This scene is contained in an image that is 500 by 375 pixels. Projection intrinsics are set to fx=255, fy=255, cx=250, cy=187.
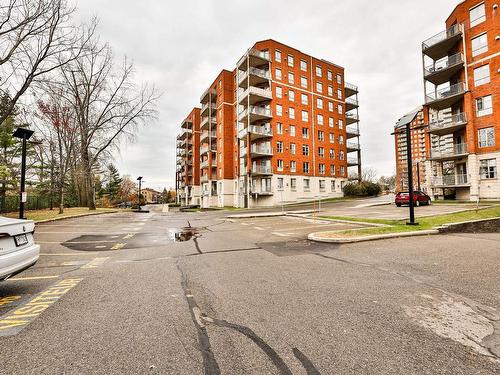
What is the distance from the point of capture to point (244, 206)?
38469mm

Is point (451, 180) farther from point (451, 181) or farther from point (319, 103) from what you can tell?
point (319, 103)

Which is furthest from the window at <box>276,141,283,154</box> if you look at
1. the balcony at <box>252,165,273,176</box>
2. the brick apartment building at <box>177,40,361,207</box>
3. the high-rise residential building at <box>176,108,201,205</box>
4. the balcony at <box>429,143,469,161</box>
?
the high-rise residential building at <box>176,108,201,205</box>

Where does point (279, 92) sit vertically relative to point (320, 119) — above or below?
above

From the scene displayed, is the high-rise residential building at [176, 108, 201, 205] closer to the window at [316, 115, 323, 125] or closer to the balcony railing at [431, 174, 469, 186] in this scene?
the window at [316, 115, 323, 125]

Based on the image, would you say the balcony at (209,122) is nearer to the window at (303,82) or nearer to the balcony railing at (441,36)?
the window at (303,82)

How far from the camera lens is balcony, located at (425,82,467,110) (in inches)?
1104

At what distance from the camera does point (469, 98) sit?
27.3 metres

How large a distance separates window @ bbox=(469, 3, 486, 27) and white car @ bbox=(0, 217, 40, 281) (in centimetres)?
4031

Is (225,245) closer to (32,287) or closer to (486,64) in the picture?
(32,287)

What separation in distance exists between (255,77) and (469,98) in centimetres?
2592

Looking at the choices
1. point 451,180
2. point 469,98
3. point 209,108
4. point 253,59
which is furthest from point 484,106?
point 209,108

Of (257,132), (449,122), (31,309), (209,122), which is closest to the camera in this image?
(31,309)

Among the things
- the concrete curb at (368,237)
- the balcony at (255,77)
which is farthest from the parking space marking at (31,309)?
the balcony at (255,77)

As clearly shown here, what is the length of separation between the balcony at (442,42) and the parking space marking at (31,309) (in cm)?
3957
